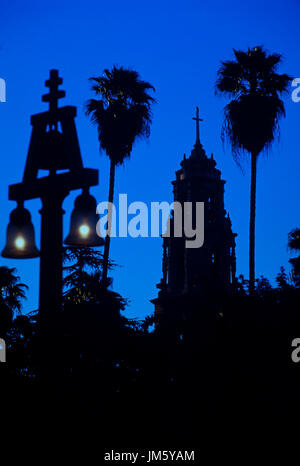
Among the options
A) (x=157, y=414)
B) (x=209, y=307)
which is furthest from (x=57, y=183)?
(x=209, y=307)

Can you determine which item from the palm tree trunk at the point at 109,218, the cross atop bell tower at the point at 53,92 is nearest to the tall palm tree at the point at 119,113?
the palm tree trunk at the point at 109,218

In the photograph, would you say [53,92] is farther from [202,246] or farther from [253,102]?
[202,246]

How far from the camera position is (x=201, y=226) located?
5619 centimetres

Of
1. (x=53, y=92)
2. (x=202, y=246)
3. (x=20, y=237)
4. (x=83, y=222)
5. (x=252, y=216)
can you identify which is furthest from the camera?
(x=202, y=246)

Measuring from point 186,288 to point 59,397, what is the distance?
148 feet

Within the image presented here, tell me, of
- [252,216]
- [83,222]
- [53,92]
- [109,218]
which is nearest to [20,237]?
[83,222]

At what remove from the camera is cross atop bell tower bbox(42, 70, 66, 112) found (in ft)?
30.1

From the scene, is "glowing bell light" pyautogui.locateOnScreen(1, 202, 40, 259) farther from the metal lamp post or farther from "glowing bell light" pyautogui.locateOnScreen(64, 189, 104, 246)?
"glowing bell light" pyautogui.locateOnScreen(64, 189, 104, 246)

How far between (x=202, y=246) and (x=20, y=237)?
152 ft

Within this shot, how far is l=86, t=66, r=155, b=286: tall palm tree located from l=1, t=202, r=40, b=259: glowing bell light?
1117 inches

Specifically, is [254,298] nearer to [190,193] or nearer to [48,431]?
[48,431]

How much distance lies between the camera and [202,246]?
5481cm
